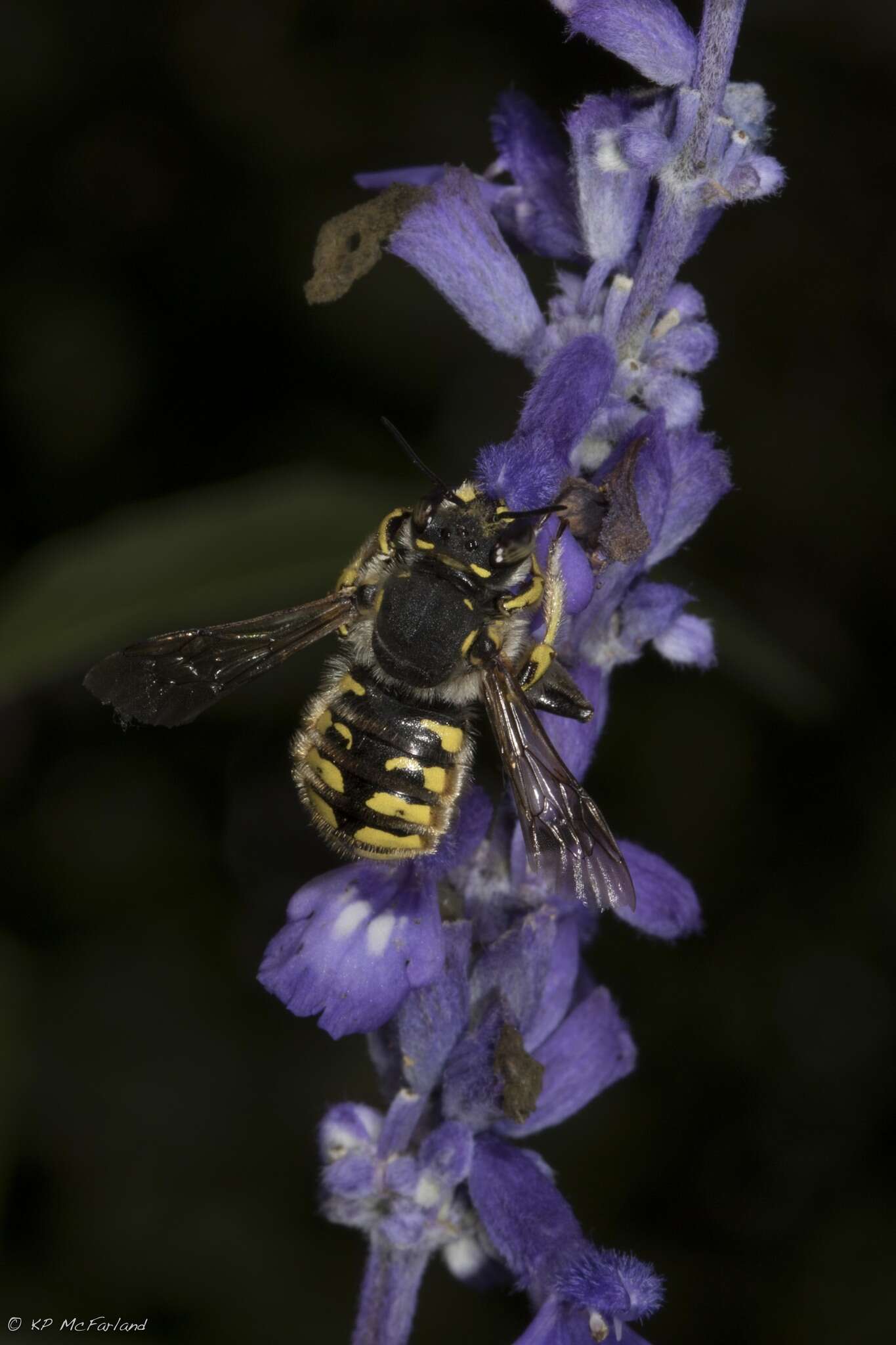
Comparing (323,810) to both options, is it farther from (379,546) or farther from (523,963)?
(379,546)

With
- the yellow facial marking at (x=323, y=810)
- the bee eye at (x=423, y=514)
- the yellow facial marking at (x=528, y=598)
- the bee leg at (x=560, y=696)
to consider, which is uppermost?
the bee eye at (x=423, y=514)

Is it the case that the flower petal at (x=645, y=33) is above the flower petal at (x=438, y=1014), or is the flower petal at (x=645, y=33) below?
above

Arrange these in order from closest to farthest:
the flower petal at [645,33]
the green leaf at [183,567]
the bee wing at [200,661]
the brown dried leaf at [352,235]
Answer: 1. the flower petal at [645,33]
2. the brown dried leaf at [352,235]
3. the bee wing at [200,661]
4. the green leaf at [183,567]

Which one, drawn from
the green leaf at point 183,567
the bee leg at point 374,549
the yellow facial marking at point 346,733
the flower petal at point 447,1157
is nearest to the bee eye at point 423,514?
the bee leg at point 374,549

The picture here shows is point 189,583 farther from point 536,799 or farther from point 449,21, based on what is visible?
point 449,21

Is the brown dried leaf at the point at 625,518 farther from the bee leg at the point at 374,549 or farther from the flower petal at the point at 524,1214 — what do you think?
the flower petal at the point at 524,1214

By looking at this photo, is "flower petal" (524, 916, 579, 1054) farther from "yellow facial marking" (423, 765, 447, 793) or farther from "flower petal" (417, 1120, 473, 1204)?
"yellow facial marking" (423, 765, 447, 793)

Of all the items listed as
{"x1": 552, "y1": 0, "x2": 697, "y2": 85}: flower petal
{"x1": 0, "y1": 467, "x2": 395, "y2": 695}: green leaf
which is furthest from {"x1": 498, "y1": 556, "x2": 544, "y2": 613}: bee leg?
{"x1": 0, "y1": 467, "x2": 395, "y2": 695}: green leaf
